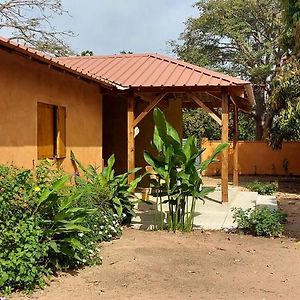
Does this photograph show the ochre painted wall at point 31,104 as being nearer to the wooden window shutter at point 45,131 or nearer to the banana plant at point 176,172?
the wooden window shutter at point 45,131

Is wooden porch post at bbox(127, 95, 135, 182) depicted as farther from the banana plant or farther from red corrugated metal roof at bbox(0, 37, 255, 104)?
the banana plant

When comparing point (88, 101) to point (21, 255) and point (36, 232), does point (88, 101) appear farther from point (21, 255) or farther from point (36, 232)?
point (21, 255)

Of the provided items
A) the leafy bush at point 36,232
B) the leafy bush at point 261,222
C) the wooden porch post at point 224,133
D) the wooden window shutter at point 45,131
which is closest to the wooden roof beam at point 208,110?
the wooden porch post at point 224,133

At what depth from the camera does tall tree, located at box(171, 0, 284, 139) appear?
3055 centimetres

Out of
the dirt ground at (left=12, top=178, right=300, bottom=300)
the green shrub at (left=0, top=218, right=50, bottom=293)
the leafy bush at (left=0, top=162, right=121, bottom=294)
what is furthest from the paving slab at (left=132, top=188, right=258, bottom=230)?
the green shrub at (left=0, top=218, right=50, bottom=293)

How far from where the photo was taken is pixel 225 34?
31.5 meters

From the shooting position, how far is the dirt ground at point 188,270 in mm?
5625

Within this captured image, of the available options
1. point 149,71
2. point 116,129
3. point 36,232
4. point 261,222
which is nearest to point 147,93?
point 149,71

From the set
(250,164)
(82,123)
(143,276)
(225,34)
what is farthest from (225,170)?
(225,34)

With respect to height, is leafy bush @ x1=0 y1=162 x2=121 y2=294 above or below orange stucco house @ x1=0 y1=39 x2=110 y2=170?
below

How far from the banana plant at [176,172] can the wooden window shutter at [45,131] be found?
202 centimetres

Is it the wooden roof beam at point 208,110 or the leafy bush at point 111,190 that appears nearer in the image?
the leafy bush at point 111,190

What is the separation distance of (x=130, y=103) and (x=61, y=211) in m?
6.64

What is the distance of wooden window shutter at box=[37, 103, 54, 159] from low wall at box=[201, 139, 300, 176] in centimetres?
1699
